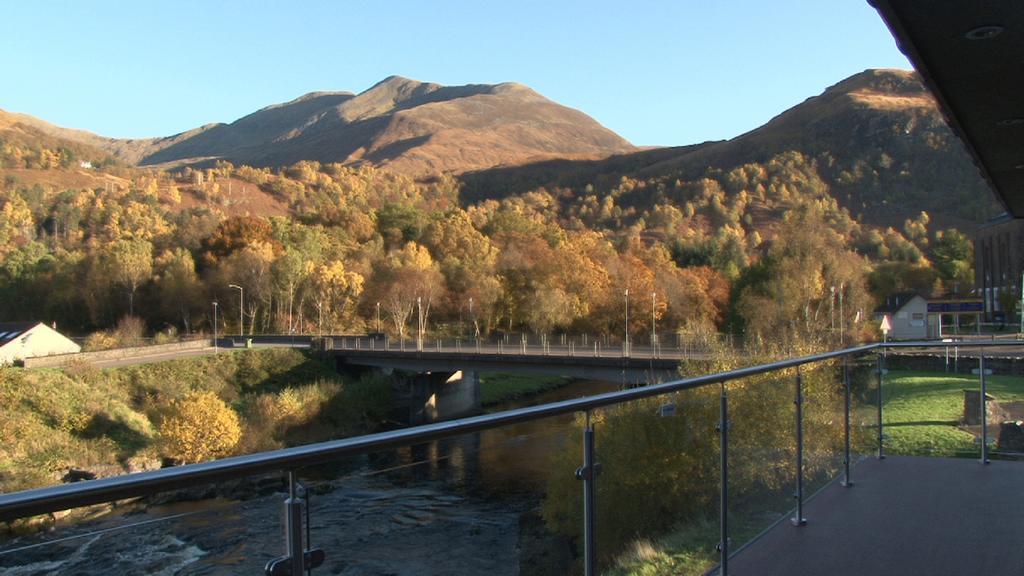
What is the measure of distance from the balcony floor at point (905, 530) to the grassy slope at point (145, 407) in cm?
2235

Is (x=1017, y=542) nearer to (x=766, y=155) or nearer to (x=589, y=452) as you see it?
(x=589, y=452)

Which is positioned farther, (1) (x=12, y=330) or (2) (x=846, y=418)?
(1) (x=12, y=330)

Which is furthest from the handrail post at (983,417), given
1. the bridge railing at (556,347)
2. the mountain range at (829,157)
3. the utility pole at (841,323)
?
the mountain range at (829,157)

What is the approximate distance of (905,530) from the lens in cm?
454

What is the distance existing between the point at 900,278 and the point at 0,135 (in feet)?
404

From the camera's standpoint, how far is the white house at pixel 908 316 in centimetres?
5029

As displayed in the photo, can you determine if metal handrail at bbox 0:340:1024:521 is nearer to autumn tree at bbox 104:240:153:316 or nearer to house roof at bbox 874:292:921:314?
house roof at bbox 874:292:921:314

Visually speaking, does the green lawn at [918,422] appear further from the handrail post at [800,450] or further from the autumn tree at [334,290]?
the autumn tree at [334,290]

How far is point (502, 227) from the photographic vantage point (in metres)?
69.9

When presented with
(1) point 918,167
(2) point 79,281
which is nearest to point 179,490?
(2) point 79,281

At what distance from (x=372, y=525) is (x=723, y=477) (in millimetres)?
2272

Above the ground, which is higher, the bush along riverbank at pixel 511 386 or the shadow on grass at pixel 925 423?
the shadow on grass at pixel 925 423

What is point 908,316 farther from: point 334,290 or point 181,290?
point 181,290

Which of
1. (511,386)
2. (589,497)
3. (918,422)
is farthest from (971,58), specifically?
(511,386)
